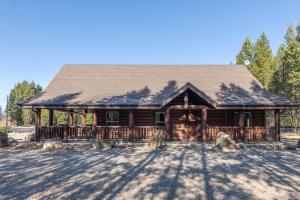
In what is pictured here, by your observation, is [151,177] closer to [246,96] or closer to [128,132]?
[128,132]

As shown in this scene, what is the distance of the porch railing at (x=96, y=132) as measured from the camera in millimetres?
16609

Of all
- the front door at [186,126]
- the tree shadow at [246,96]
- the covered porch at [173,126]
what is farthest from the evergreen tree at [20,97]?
the tree shadow at [246,96]

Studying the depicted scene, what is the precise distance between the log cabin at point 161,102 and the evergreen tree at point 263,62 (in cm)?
1642

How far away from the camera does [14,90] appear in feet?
272

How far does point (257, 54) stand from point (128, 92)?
27221 mm

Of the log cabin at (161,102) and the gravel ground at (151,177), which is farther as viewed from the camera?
the log cabin at (161,102)

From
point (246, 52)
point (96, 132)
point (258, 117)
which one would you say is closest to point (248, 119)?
point (258, 117)

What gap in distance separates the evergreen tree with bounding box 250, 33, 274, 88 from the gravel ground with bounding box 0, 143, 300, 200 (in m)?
27.8

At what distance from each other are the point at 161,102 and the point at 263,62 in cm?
2702

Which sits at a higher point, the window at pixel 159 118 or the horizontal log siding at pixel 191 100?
the horizontal log siding at pixel 191 100

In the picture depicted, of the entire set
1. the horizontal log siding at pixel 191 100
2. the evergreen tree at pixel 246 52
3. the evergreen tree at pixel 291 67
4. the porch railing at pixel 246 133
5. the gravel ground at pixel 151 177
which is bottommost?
the gravel ground at pixel 151 177

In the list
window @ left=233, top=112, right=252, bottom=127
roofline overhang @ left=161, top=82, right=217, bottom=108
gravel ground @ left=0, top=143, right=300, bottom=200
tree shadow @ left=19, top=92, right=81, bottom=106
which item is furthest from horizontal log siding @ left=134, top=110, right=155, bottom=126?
gravel ground @ left=0, top=143, right=300, bottom=200

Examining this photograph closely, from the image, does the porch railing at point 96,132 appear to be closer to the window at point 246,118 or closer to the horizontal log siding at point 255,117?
the horizontal log siding at point 255,117

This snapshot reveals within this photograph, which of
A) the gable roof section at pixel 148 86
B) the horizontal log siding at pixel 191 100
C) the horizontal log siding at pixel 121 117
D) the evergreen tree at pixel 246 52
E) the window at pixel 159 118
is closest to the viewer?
the gable roof section at pixel 148 86
